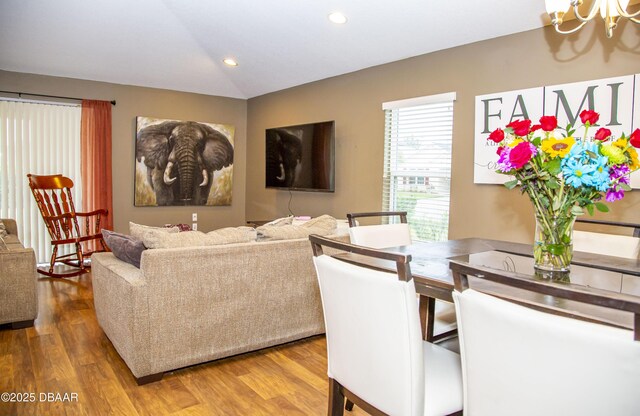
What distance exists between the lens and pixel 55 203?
16.2 ft

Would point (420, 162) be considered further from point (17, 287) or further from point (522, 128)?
point (17, 287)

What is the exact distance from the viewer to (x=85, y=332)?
320 centimetres

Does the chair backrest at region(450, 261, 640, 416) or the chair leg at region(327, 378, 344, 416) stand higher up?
the chair backrest at region(450, 261, 640, 416)

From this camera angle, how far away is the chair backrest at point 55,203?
4785 mm

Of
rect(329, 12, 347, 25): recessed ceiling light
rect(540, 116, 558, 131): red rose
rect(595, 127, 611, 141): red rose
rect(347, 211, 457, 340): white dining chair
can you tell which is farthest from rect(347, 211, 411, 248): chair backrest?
rect(329, 12, 347, 25): recessed ceiling light

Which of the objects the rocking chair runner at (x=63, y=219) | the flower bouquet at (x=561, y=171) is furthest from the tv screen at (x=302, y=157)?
the flower bouquet at (x=561, y=171)

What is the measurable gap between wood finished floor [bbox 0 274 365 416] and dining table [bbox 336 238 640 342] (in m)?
0.89

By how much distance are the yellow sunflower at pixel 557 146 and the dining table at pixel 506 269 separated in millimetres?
461

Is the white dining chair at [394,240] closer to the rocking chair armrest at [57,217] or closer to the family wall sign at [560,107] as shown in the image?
the family wall sign at [560,107]

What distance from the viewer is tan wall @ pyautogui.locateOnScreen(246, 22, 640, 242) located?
9.57 ft

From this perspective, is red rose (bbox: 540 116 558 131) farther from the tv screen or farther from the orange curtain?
the orange curtain

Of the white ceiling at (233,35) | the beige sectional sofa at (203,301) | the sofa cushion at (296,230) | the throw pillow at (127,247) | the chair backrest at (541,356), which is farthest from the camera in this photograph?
the white ceiling at (233,35)

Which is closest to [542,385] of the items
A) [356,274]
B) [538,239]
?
[356,274]

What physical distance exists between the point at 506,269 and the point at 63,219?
16.0 ft
